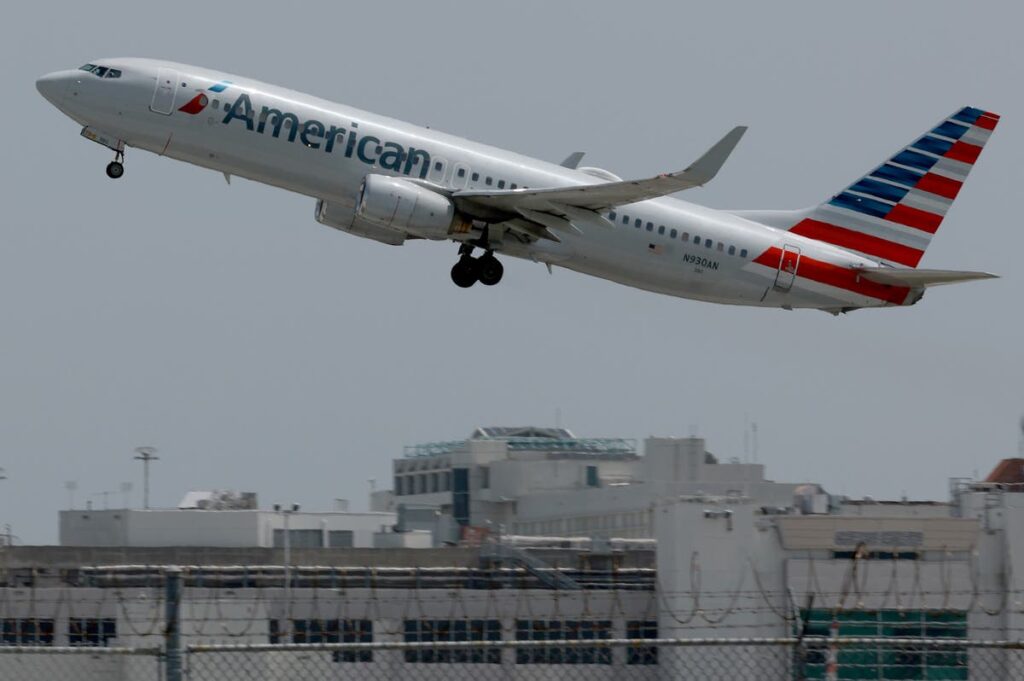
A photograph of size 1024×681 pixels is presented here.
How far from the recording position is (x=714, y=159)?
131 feet

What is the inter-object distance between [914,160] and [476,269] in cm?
1502

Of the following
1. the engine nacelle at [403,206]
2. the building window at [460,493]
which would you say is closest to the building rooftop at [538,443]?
the building window at [460,493]

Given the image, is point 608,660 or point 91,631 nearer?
point 608,660

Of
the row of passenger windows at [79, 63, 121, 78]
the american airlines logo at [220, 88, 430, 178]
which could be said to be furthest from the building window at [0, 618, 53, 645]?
the row of passenger windows at [79, 63, 121, 78]

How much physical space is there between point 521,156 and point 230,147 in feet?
26.3

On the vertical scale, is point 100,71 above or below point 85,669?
above

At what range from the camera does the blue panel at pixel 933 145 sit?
51.0 meters

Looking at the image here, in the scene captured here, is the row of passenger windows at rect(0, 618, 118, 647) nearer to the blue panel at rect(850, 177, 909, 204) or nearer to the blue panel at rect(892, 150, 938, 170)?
the blue panel at rect(850, 177, 909, 204)

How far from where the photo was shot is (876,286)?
46.1 metres

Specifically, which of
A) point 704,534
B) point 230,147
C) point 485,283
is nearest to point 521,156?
point 485,283

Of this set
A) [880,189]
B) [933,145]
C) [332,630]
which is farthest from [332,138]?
[933,145]

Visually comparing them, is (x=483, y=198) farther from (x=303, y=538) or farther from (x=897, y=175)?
(x=303, y=538)

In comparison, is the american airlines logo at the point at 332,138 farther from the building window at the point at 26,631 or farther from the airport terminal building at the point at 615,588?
the building window at the point at 26,631

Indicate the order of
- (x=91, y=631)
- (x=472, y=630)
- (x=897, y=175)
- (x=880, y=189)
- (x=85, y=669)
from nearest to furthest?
(x=85, y=669)
(x=91, y=631)
(x=472, y=630)
(x=880, y=189)
(x=897, y=175)
